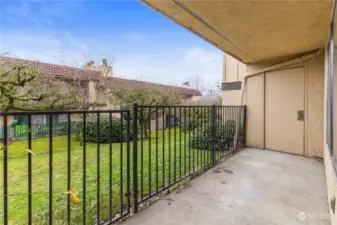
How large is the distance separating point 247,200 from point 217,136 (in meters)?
2.21

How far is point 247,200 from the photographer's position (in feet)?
8.25

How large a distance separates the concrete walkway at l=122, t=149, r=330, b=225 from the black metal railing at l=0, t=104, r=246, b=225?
0.92 feet

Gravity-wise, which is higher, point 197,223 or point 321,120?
point 321,120

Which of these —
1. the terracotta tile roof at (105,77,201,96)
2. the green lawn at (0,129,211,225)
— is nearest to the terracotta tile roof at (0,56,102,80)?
the terracotta tile roof at (105,77,201,96)

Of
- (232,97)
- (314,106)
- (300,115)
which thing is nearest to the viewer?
(314,106)

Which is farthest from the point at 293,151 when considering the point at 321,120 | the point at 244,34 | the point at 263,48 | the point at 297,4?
the point at 297,4

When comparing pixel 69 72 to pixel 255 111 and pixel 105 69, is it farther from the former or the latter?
pixel 255 111

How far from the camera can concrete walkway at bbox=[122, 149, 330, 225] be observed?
6.88 ft

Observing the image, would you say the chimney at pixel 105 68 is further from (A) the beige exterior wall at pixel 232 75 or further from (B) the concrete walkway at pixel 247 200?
(B) the concrete walkway at pixel 247 200

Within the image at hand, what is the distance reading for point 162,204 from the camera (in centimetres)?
240

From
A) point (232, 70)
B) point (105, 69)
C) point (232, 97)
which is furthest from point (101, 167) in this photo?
point (105, 69)

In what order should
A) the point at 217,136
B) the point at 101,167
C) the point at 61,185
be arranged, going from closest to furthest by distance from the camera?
1. the point at 61,185
2. the point at 101,167
3. the point at 217,136

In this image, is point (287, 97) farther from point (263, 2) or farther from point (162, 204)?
point (162, 204)

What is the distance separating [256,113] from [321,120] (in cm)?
152
